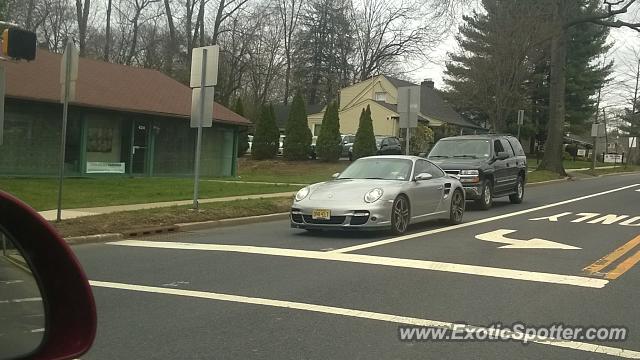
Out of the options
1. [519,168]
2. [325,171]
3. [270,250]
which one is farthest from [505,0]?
[270,250]

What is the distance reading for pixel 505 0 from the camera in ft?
102

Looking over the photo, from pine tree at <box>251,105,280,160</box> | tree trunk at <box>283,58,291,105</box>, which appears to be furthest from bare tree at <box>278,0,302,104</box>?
pine tree at <box>251,105,280,160</box>

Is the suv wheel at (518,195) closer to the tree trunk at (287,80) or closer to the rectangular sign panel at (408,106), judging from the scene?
the rectangular sign panel at (408,106)

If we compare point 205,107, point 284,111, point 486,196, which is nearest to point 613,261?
point 486,196

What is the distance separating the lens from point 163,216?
41.3ft

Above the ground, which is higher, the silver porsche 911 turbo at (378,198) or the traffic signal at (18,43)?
the traffic signal at (18,43)

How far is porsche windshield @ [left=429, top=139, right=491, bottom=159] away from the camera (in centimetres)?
1710

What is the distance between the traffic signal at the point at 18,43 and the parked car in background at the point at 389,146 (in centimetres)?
2854

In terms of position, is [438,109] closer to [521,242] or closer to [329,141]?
[329,141]

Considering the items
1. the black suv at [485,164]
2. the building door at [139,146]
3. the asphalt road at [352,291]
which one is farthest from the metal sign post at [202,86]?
the building door at [139,146]

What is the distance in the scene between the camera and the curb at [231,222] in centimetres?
1238

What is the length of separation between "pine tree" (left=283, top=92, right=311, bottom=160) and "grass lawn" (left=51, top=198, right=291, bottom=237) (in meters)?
20.9

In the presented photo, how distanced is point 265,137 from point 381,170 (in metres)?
25.4

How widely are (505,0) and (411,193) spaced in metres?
22.6
